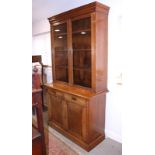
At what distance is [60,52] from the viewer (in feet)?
9.87

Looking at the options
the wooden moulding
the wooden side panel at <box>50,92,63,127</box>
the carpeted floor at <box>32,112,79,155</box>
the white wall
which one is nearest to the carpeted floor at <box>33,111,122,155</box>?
the carpeted floor at <box>32,112,79,155</box>

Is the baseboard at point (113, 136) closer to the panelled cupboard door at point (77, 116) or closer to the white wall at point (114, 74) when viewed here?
the white wall at point (114, 74)

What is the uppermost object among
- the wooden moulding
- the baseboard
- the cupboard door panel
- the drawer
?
the wooden moulding

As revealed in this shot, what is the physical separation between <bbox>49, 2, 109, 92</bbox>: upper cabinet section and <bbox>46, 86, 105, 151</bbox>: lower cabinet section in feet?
0.78

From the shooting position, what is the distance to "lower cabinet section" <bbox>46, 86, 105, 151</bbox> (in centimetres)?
226

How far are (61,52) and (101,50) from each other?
95 centimetres

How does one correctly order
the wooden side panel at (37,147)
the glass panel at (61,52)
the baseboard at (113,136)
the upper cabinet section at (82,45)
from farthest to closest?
the glass panel at (61,52)
the baseboard at (113,136)
the upper cabinet section at (82,45)
the wooden side panel at (37,147)

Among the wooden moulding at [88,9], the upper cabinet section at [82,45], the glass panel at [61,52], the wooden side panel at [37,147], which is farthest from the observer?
the glass panel at [61,52]

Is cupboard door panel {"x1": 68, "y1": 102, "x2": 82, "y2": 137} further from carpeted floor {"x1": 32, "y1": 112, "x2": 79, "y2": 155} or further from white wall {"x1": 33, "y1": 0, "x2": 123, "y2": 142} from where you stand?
white wall {"x1": 33, "y1": 0, "x2": 123, "y2": 142}

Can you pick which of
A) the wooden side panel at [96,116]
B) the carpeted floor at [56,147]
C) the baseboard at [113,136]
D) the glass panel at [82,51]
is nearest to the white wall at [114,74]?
the baseboard at [113,136]

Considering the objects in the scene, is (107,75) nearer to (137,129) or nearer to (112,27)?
(112,27)

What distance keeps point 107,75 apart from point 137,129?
1.49 m

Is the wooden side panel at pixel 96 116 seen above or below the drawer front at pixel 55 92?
below

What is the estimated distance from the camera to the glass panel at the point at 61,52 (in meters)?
2.83
